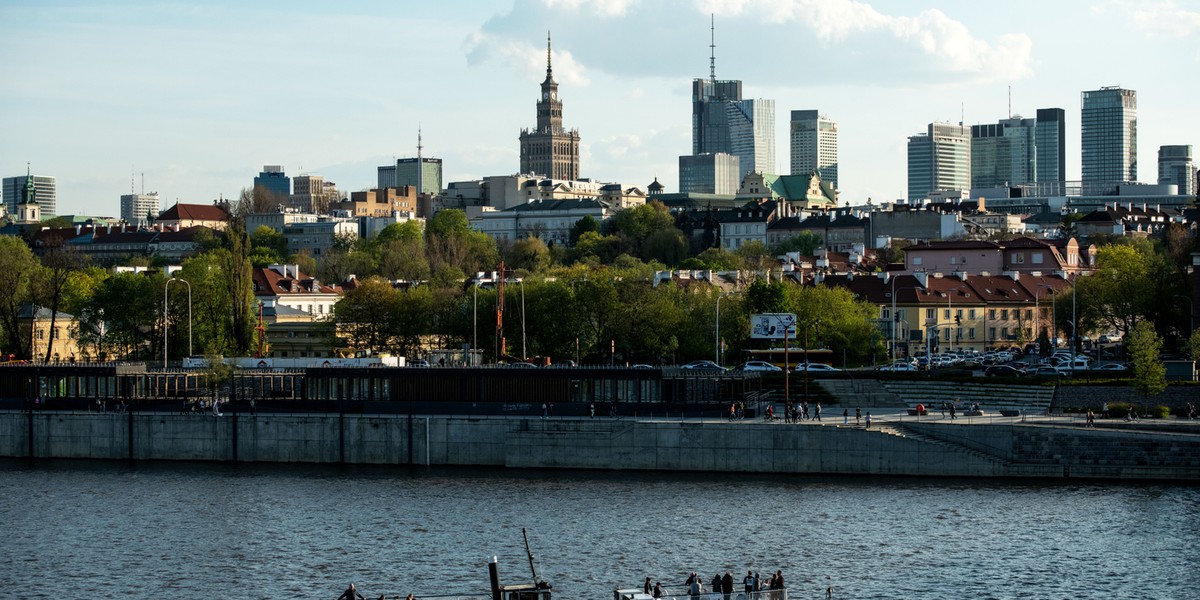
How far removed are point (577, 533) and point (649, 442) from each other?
17.6 metres

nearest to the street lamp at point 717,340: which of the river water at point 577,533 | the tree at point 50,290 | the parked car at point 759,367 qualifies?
the parked car at point 759,367

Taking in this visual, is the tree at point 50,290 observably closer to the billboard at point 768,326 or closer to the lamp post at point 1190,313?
the billboard at point 768,326

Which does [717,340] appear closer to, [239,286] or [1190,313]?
[1190,313]

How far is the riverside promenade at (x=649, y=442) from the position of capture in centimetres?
7912

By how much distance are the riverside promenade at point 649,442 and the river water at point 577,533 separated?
4.18ft

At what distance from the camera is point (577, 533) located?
2601 inches

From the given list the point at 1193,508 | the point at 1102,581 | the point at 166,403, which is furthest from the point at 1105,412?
the point at 166,403

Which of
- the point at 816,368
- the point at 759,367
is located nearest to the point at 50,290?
the point at 759,367

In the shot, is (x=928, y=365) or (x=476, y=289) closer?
(x=928, y=365)

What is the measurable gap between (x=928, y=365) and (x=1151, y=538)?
42130 mm

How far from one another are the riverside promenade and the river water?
127 cm

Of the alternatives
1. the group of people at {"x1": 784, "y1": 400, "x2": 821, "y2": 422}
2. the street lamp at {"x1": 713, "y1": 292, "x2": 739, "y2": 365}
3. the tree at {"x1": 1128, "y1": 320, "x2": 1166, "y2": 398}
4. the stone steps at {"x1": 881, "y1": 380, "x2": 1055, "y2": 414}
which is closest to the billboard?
the street lamp at {"x1": 713, "y1": 292, "x2": 739, "y2": 365}

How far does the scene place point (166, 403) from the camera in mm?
91875

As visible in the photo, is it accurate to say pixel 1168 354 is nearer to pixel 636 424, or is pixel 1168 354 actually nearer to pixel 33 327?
pixel 636 424
